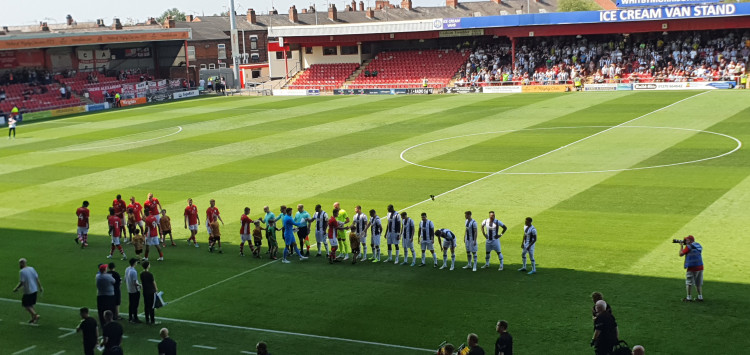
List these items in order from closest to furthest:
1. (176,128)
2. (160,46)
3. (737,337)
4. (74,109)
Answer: (737,337) < (176,128) < (74,109) < (160,46)

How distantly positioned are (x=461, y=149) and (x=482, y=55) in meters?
38.7

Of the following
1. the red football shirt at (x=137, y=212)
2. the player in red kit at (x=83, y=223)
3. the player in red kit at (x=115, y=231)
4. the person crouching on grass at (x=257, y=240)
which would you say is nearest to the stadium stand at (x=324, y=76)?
the red football shirt at (x=137, y=212)

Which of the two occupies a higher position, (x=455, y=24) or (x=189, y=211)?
(x=455, y=24)

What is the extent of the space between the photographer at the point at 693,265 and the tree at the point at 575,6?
315 feet

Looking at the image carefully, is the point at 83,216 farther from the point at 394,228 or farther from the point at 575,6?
the point at 575,6

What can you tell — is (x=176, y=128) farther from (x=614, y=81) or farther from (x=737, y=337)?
(x=737, y=337)

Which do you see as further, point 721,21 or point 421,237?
point 721,21

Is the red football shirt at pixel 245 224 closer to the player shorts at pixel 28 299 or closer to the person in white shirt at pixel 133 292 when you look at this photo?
the person in white shirt at pixel 133 292

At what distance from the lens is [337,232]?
23703mm

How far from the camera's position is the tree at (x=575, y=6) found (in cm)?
11041

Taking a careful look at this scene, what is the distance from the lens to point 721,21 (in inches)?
2591

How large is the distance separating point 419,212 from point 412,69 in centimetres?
5347

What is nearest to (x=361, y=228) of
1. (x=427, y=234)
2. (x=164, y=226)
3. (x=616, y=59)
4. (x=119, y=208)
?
(x=427, y=234)

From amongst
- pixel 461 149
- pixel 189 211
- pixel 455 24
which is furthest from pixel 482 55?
pixel 189 211
